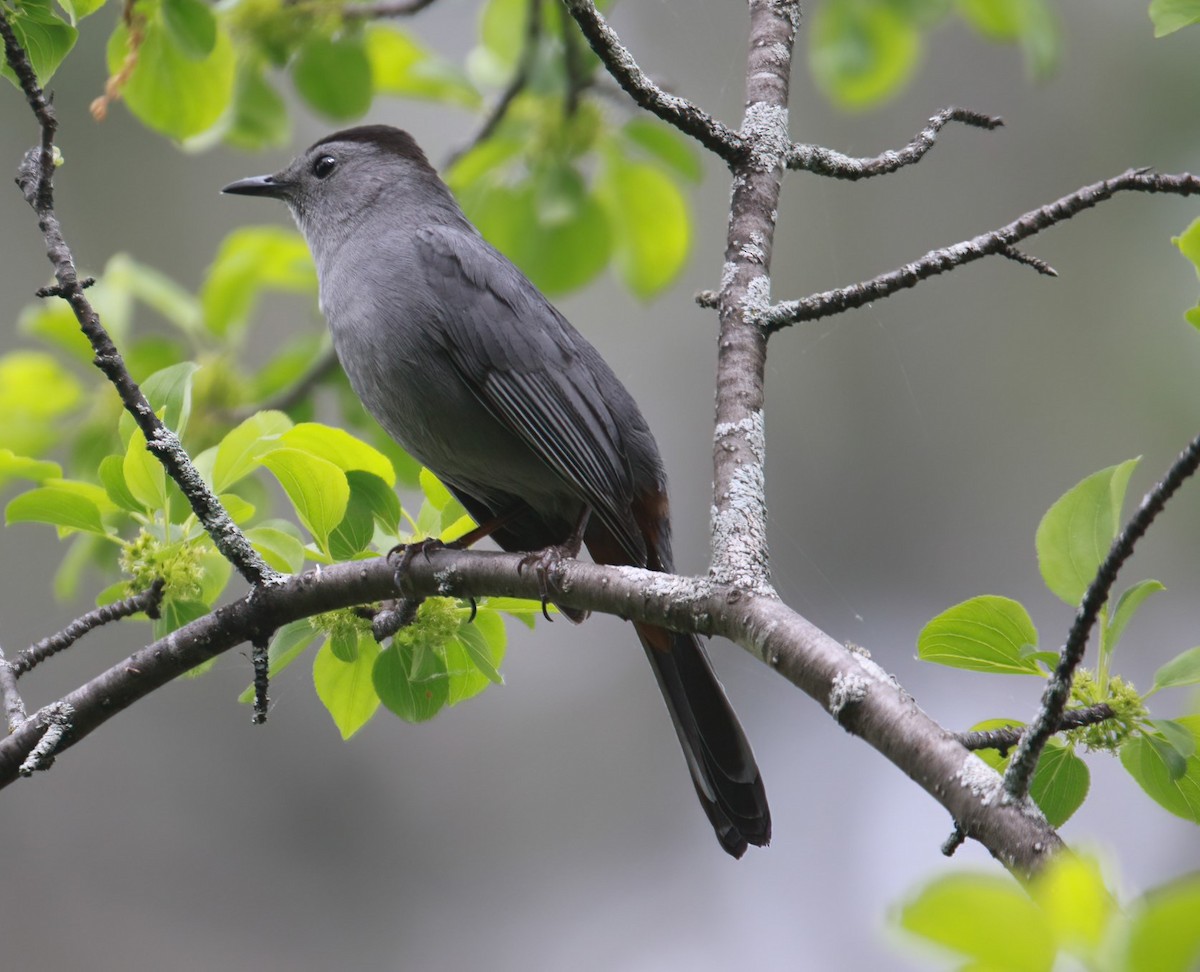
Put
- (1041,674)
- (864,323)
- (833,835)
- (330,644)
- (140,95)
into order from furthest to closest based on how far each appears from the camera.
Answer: (864,323)
(833,835)
(140,95)
(330,644)
(1041,674)

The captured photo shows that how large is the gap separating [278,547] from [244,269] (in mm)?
2004

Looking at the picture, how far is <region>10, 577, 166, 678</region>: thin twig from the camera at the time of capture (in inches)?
94.7

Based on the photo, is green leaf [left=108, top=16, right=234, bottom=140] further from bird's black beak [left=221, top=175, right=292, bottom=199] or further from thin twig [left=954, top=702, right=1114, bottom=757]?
thin twig [left=954, top=702, right=1114, bottom=757]

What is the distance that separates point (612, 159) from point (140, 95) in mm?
1713

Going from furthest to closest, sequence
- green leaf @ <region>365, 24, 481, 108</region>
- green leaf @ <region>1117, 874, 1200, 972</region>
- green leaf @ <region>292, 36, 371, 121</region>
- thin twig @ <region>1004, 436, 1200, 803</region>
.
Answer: green leaf @ <region>365, 24, 481, 108</region> < green leaf @ <region>292, 36, 371, 121</region> < thin twig @ <region>1004, 436, 1200, 803</region> < green leaf @ <region>1117, 874, 1200, 972</region>

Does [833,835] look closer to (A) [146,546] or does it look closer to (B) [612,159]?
(B) [612,159]

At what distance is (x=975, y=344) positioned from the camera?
318 inches

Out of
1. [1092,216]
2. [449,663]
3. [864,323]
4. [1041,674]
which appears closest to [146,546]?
[449,663]

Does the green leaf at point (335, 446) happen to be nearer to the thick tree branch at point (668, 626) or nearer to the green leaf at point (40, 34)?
the thick tree branch at point (668, 626)

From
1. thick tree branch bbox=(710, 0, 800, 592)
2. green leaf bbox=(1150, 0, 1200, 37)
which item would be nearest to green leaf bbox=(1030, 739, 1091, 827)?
thick tree branch bbox=(710, 0, 800, 592)

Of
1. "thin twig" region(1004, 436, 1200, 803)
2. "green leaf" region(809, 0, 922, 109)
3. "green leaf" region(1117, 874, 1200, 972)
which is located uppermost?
"green leaf" region(809, 0, 922, 109)

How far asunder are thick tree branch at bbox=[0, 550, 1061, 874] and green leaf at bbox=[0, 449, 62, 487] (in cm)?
63

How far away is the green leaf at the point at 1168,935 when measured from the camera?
0.91 meters

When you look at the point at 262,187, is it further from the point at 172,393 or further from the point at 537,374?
the point at 172,393
